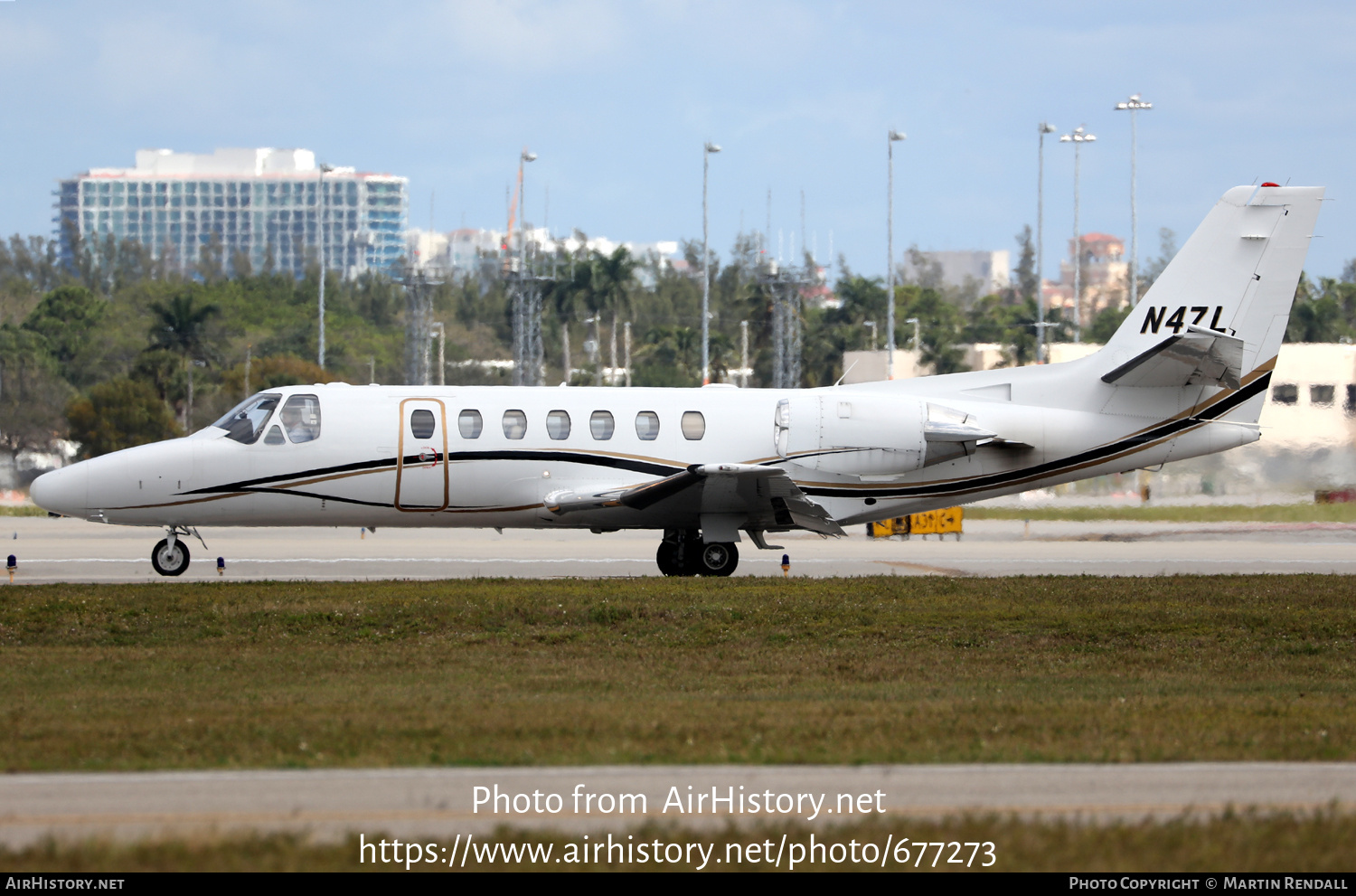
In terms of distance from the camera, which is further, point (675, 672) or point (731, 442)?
point (731, 442)

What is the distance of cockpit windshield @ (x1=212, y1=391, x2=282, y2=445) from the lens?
21719 mm

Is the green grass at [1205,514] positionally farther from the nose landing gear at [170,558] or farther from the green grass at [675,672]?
the nose landing gear at [170,558]

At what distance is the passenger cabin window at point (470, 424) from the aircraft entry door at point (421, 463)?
0.78 feet

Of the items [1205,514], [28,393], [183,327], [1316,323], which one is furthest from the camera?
[1316,323]

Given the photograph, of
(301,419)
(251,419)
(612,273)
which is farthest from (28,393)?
(301,419)

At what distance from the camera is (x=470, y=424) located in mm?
21875

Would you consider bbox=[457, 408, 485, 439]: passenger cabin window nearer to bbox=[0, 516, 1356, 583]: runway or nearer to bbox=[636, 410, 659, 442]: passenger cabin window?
bbox=[636, 410, 659, 442]: passenger cabin window

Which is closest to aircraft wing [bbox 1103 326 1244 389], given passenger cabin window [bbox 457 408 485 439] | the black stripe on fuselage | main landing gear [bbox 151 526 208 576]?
the black stripe on fuselage

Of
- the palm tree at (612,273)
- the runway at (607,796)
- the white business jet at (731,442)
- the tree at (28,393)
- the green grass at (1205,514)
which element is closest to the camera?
the runway at (607,796)

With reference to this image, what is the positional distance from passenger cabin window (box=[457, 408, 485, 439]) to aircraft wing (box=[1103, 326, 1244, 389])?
1004 cm

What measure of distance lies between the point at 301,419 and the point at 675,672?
9.98m

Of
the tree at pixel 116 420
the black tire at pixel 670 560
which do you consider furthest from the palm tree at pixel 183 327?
the black tire at pixel 670 560

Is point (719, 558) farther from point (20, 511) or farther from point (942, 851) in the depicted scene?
point (20, 511)

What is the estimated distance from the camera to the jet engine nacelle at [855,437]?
22.3 meters
